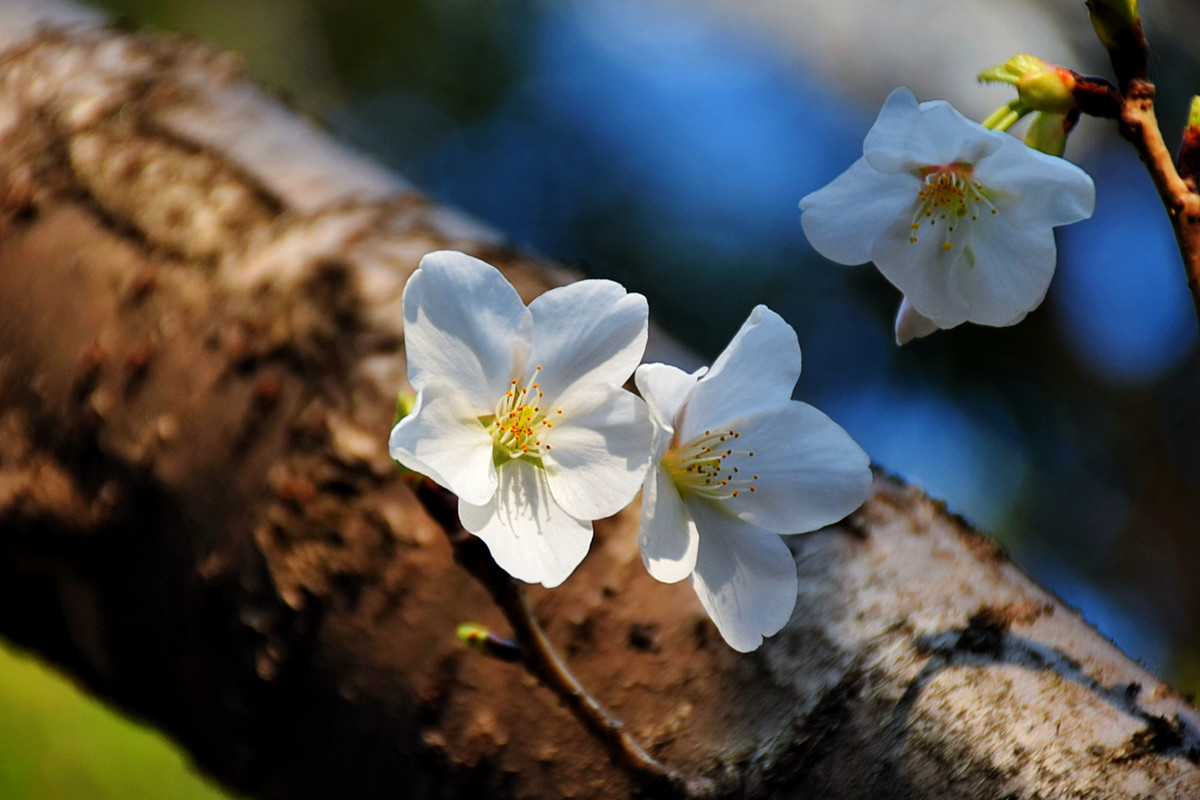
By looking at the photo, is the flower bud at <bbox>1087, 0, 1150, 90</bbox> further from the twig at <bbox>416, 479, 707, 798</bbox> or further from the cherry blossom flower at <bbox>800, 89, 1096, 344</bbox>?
the twig at <bbox>416, 479, 707, 798</bbox>

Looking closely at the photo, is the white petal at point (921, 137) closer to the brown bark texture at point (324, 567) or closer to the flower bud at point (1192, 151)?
the flower bud at point (1192, 151)

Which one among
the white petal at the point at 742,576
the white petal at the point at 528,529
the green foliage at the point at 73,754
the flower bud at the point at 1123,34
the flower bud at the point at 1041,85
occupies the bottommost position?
the green foliage at the point at 73,754

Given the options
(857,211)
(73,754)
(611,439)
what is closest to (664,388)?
(611,439)

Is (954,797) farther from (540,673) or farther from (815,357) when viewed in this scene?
(815,357)

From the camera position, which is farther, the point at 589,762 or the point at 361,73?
the point at 361,73

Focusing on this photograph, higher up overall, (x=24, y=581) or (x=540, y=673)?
(x=540, y=673)

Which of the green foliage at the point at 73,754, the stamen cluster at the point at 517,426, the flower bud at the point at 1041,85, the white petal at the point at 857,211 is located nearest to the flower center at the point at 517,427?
the stamen cluster at the point at 517,426

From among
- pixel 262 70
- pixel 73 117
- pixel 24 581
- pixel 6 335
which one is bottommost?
pixel 262 70

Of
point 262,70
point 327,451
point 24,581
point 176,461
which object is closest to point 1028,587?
point 327,451
